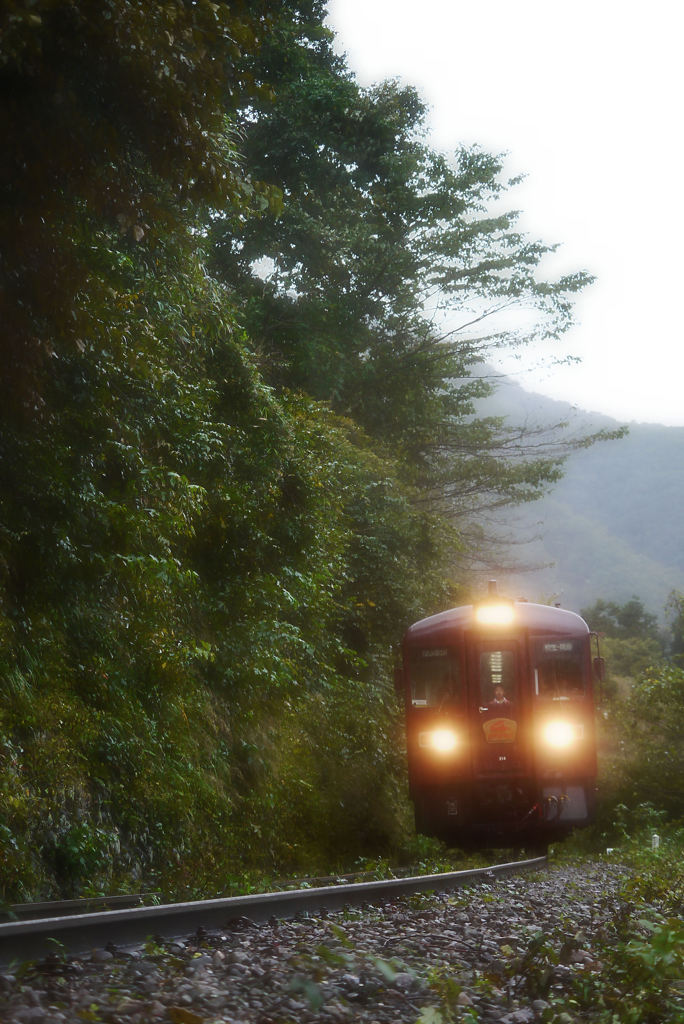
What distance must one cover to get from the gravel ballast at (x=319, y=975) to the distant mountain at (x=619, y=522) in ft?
499

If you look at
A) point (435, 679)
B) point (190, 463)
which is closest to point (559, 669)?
point (435, 679)

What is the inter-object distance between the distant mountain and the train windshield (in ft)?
474

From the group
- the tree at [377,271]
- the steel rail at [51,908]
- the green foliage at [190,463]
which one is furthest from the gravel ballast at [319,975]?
the tree at [377,271]

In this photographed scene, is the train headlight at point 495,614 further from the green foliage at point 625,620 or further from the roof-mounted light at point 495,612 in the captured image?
the green foliage at point 625,620

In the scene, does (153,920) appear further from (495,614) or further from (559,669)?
(559,669)

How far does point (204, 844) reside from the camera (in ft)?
35.4

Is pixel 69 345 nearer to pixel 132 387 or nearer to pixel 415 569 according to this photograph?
pixel 132 387

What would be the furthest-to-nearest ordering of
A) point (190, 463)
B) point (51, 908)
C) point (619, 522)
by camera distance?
point (619, 522) < point (190, 463) < point (51, 908)

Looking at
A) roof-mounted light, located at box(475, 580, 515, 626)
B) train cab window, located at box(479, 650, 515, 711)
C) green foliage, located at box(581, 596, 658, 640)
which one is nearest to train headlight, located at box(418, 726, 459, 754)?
train cab window, located at box(479, 650, 515, 711)

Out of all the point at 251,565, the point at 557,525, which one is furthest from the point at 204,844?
the point at 557,525

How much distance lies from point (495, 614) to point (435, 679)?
1.12 m

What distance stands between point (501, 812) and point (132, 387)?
21.8ft

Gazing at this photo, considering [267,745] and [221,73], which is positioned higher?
[221,73]

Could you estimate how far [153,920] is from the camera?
4.82 metres
